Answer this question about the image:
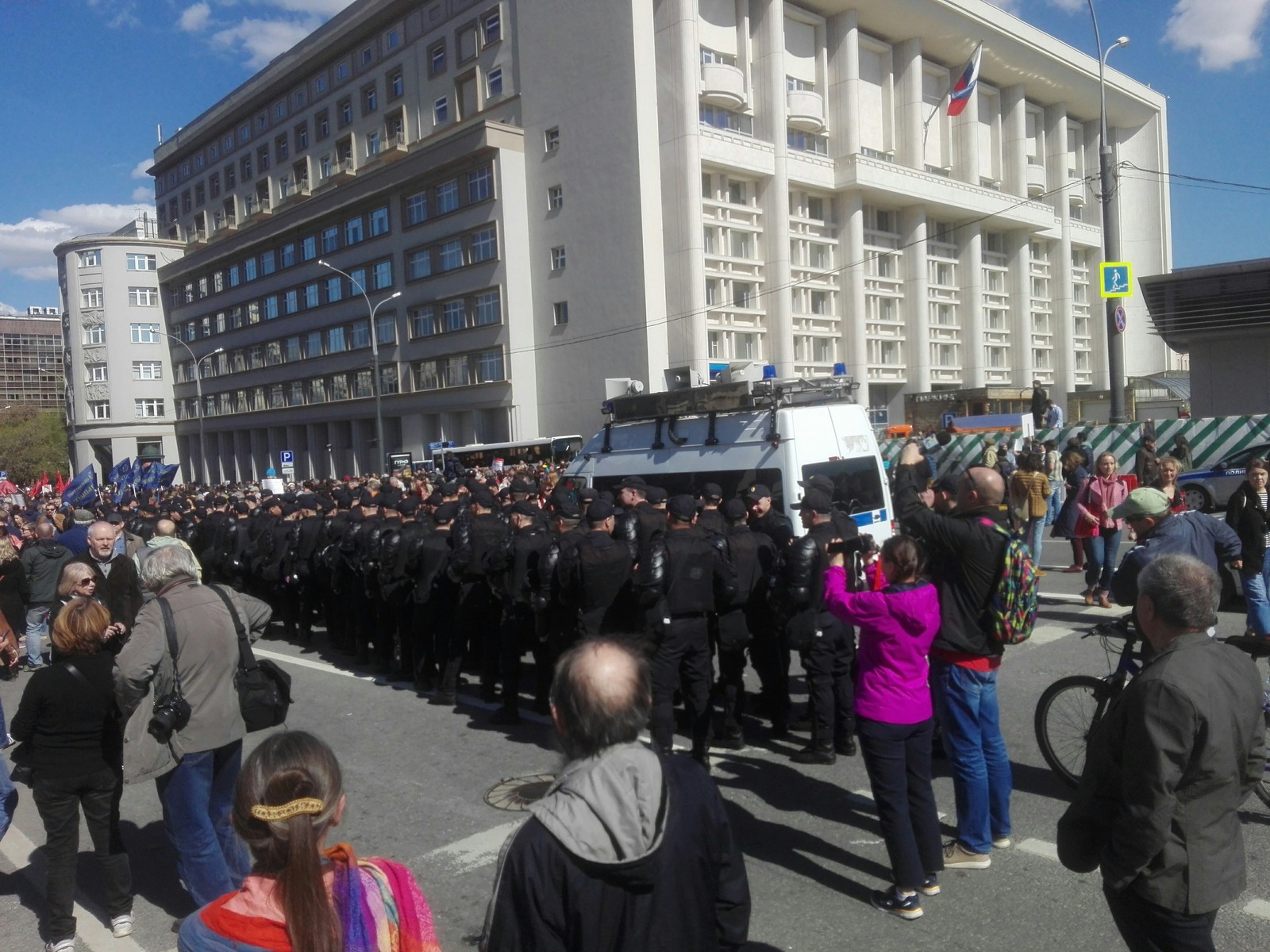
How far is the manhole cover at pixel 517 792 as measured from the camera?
5941 millimetres

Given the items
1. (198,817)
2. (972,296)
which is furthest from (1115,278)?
(972,296)

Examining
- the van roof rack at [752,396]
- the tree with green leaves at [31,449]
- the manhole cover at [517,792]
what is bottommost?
the manhole cover at [517,792]

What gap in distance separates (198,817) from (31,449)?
92.5 m

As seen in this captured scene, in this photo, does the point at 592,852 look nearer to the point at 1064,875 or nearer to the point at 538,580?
the point at 1064,875

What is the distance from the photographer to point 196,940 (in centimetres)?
209

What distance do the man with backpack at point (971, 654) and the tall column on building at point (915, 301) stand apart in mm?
44644

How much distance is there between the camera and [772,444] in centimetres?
1010

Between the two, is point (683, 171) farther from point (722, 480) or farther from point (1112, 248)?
point (722, 480)

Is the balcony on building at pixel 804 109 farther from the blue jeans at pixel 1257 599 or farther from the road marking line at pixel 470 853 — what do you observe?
the road marking line at pixel 470 853

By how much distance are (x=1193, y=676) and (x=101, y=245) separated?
267 ft

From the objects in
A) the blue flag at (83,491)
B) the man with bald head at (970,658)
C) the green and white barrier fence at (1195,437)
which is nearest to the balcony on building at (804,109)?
the green and white barrier fence at (1195,437)

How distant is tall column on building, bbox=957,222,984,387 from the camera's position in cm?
5000

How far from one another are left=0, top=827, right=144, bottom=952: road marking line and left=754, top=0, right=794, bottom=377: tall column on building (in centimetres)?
3577

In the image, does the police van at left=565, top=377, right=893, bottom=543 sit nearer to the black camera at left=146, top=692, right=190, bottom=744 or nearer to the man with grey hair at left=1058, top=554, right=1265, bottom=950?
the black camera at left=146, top=692, right=190, bottom=744
